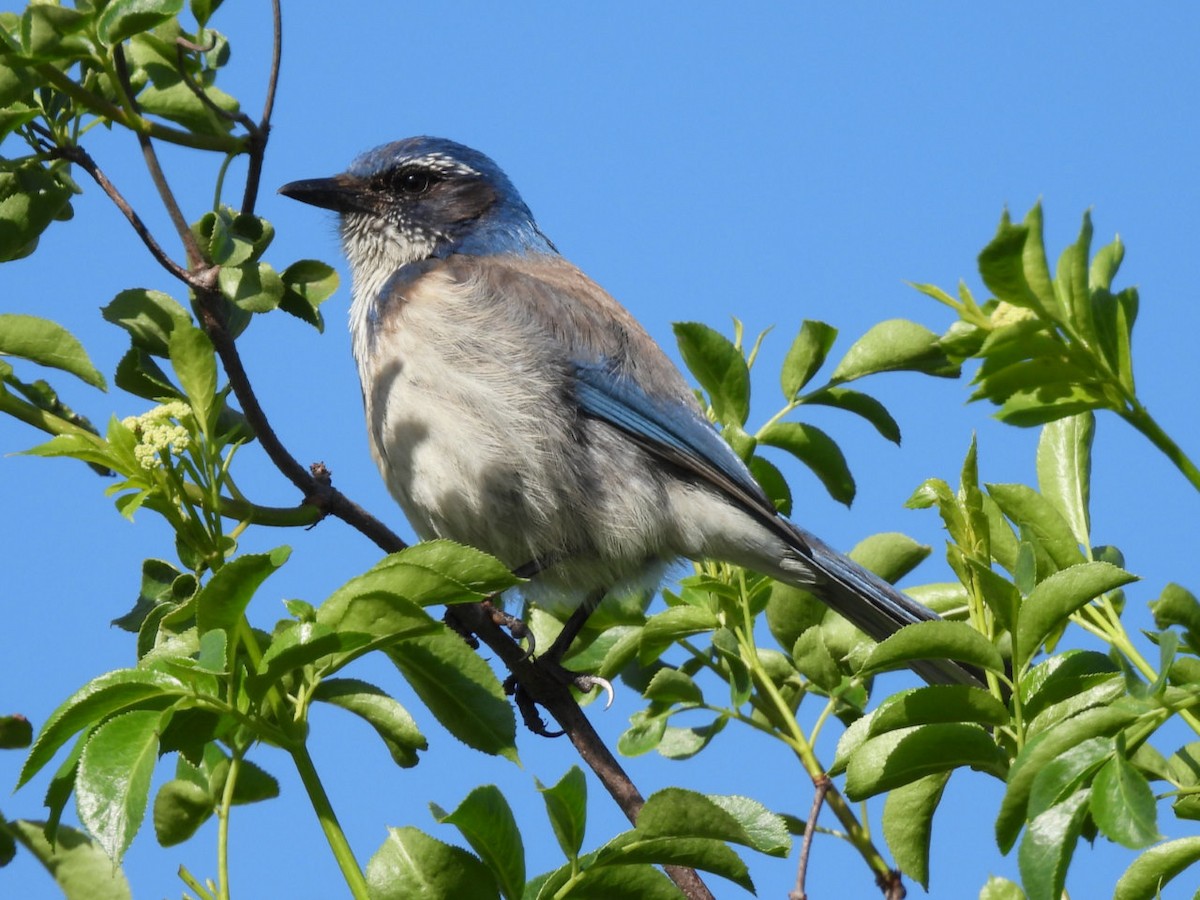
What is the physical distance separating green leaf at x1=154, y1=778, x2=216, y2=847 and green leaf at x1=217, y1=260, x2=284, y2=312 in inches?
39.5

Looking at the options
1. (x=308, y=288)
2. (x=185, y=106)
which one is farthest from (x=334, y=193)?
(x=185, y=106)

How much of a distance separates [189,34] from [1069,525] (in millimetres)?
2136

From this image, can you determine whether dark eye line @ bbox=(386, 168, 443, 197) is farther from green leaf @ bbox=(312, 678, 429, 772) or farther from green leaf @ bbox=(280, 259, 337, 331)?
green leaf @ bbox=(312, 678, 429, 772)

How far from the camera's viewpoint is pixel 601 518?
4895 millimetres

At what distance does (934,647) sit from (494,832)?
2.38 feet

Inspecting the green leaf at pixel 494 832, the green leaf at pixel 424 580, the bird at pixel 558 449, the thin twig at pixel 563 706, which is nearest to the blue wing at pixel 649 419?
the bird at pixel 558 449

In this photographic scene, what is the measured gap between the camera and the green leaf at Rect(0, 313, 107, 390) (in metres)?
2.91

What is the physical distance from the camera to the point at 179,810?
2334 millimetres

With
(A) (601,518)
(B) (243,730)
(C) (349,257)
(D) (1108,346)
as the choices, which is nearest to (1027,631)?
(D) (1108,346)

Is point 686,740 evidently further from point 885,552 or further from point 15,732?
point 15,732

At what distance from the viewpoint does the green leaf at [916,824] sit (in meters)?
2.53

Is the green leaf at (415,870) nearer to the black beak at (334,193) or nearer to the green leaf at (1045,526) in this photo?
the green leaf at (1045,526)

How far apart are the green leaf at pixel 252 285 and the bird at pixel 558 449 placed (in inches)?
65.6

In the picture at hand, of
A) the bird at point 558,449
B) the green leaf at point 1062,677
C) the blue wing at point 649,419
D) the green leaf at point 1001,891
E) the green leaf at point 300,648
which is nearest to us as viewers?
the green leaf at point 300,648
